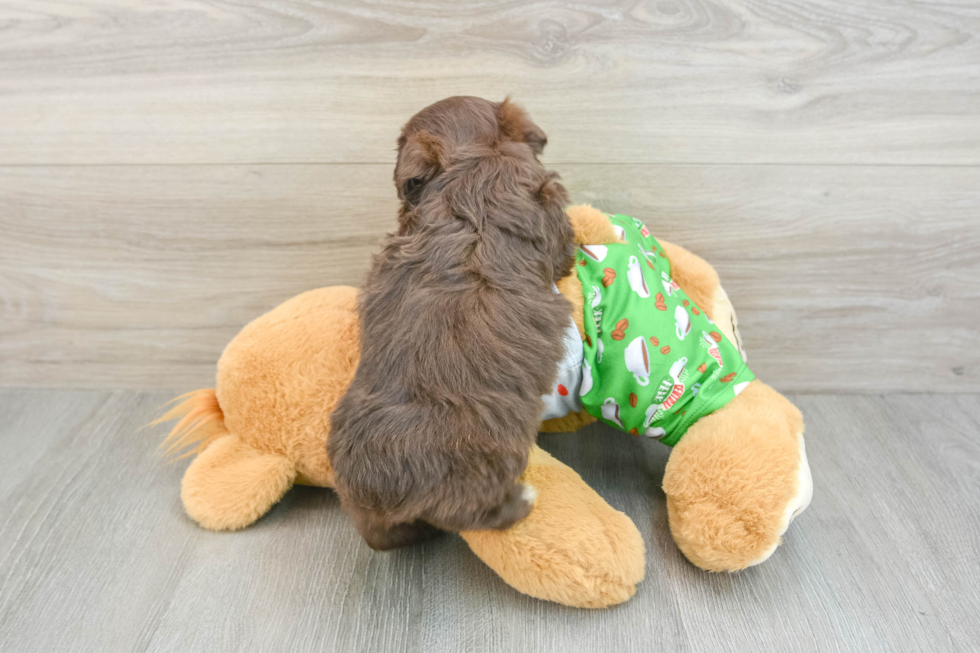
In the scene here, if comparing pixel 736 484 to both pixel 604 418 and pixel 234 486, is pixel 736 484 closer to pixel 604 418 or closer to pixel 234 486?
pixel 604 418

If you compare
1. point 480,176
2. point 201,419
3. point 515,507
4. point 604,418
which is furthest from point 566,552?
point 201,419

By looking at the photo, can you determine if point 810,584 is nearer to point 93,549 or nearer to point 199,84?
point 93,549

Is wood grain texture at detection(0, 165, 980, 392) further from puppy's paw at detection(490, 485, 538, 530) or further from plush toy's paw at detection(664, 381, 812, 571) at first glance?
puppy's paw at detection(490, 485, 538, 530)

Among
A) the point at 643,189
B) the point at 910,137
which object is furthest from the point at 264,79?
the point at 910,137

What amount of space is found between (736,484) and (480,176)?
0.39 m

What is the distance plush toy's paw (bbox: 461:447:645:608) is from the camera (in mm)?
628

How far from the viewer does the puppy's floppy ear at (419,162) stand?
0.60m

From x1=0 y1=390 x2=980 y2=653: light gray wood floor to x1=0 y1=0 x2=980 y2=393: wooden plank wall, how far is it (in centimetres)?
21

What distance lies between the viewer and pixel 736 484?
64cm

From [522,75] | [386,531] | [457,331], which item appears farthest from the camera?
[522,75]

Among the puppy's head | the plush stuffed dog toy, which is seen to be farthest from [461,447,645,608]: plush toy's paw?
the puppy's head

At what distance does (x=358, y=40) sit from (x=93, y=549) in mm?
693

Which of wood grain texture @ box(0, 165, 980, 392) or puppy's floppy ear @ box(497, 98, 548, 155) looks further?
wood grain texture @ box(0, 165, 980, 392)

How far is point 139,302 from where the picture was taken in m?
0.98
